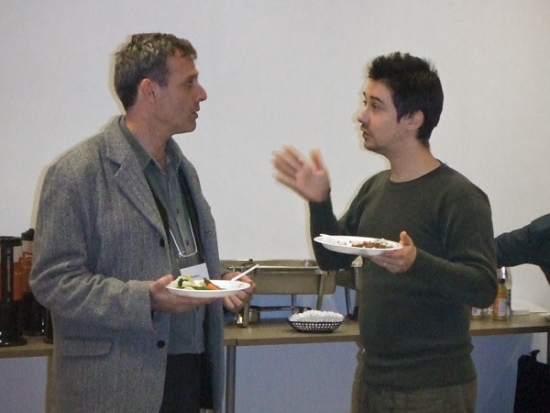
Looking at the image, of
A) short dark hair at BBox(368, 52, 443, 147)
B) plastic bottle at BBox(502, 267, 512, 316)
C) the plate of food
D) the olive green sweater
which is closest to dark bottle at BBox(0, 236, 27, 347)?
the plate of food

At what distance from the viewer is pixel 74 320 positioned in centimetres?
153

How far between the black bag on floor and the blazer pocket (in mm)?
2253

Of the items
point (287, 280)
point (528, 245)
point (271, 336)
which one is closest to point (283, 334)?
point (271, 336)

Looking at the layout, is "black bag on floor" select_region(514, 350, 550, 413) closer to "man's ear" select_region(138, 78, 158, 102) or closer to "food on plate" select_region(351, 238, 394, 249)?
"food on plate" select_region(351, 238, 394, 249)

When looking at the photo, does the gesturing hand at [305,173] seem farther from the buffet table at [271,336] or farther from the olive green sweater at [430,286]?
the buffet table at [271,336]

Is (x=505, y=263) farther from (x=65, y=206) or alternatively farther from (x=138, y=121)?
(x=65, y=206)

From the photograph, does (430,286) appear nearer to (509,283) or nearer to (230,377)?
(230,377)

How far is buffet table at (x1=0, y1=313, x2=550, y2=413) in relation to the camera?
2344 millimetres

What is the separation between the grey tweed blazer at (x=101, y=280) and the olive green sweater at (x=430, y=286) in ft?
1.84

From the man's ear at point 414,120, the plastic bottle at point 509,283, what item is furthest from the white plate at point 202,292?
the plastic bottle at point 509,283

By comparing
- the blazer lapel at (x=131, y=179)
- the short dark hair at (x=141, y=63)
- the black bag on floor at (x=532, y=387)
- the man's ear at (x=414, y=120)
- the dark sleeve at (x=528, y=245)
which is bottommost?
the black bag on floor at (x=532, y=387)

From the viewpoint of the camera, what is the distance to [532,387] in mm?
3158

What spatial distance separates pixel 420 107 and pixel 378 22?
158cm

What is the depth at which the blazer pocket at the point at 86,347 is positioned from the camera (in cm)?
152
